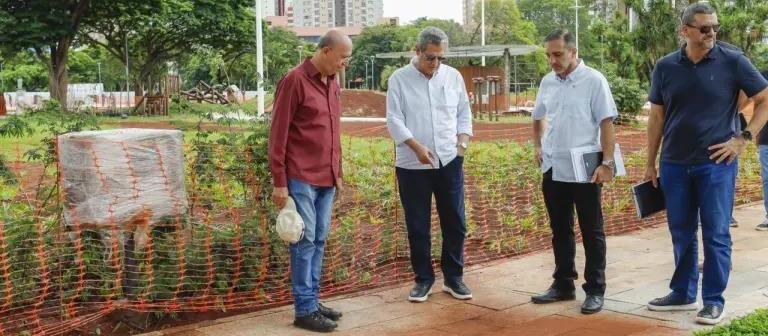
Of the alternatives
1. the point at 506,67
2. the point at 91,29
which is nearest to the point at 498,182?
the point at 506,67

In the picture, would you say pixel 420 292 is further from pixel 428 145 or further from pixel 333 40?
pixel 333 40

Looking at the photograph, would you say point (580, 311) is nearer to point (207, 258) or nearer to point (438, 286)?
point (438, 286)

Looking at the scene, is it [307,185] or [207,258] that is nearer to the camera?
[307,185]

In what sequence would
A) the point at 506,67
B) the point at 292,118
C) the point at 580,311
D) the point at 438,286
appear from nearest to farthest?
the point at 292,118 < the point at 580,311 < the point at 438,286 < the point at 506,67

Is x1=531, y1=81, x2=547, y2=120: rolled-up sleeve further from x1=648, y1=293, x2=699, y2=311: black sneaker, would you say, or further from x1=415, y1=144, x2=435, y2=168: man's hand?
x1=648, y1=293, x2=699, y2=311: black sneaker

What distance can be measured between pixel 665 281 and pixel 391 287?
1837mm

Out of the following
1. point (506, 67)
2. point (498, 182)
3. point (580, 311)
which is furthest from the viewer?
point (506, 67)

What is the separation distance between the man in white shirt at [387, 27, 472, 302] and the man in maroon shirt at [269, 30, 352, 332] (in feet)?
1.90

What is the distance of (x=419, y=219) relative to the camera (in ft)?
18.2

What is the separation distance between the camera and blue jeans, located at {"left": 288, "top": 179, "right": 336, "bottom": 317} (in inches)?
190

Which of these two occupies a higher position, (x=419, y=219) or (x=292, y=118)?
(x=292, y=118)

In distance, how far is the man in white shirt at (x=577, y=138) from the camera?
5.16m

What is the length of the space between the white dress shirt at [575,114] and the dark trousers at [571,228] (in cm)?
11

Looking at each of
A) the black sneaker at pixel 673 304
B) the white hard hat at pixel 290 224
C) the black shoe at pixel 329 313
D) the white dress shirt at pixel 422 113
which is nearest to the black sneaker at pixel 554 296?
the black sneaker at pixel 673 304
